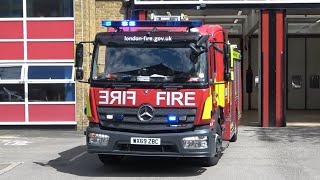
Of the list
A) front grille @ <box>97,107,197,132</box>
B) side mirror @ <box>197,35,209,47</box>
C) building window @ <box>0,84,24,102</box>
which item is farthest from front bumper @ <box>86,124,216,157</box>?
building window @ <box>0,84,24,102</box>

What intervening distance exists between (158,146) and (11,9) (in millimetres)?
10814

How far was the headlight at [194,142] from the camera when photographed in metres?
9.71

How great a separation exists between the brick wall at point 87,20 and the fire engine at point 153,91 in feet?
26.1

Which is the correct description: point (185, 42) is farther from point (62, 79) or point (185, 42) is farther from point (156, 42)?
point (62, 79)

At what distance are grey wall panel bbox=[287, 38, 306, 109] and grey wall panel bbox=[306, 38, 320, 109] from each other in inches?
10.9

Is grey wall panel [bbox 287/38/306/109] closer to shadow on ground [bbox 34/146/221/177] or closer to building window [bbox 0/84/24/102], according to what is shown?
building window [bbox 0/84/24/102]

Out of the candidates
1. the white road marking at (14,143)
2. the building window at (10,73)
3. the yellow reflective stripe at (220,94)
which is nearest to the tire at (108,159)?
the yellow reflective stripe at (220,94)

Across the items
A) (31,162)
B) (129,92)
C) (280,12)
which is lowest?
(31,162)

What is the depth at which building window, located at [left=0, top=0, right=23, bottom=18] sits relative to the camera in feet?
61.3

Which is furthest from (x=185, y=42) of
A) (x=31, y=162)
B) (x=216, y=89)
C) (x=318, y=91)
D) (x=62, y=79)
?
(x=318, y=91)

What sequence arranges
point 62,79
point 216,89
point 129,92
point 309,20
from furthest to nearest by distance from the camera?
point 309,20, point 62,79, point 216,89, point 129,92

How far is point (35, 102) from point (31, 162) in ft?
22.2

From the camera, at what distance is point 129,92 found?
32.5 ft

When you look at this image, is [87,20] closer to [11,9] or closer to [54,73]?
[54,73]
